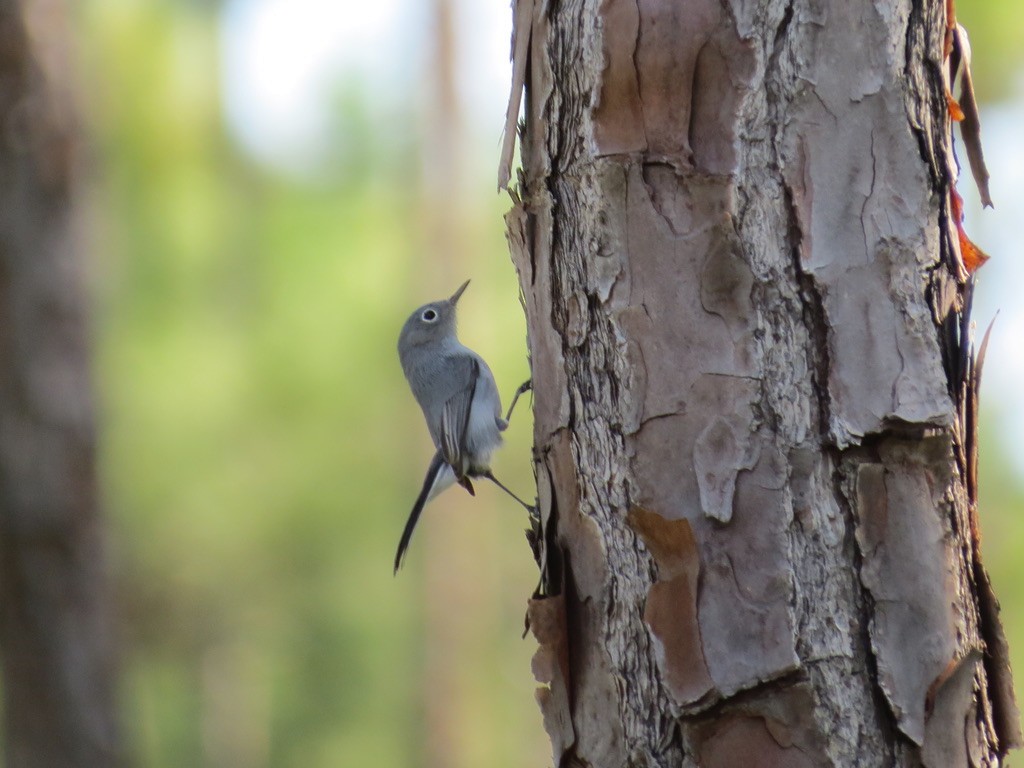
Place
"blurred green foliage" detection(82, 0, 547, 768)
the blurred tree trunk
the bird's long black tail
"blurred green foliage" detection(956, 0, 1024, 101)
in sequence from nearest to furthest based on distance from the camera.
Answer: the bird's long black tail
the blurred tree trunk
"blurred green foliage" detection(956, 0, 1024, 101)
"blurred green foliage" detection(82, 0, 547, 768)

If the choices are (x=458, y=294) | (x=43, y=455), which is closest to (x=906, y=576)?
(x=458, y=294)

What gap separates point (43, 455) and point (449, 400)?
149cm

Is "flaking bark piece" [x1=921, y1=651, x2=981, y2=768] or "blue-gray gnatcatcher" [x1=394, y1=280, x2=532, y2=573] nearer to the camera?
"flaking bark piece" [x1=921, y1=651, x2=981, y2=768]

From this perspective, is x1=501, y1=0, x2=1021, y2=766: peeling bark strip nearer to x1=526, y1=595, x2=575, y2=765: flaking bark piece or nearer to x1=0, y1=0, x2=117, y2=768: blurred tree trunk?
x1=526, y1=595, x2=575, y2=765: flaking bark piece

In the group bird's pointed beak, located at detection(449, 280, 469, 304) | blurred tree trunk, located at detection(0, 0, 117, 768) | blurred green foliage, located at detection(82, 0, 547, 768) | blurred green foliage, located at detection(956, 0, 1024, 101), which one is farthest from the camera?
blurred green foliage, located at detection(82, 0, 547, 768)

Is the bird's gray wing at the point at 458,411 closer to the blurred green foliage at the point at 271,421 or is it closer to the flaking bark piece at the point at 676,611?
the flaking bark piece at the point at 676,611

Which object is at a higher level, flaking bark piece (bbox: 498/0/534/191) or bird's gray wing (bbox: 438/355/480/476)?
flaking bark piece (bbox: 498/0/534/191)

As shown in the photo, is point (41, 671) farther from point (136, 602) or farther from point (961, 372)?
point (136, 602)

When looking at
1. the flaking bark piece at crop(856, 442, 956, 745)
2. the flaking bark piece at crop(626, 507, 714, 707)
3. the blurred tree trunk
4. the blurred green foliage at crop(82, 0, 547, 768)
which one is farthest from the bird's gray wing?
the blurred green foliage at crop(82, 0, 547, 768)

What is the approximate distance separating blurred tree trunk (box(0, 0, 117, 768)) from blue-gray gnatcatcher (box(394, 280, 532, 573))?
1.27m

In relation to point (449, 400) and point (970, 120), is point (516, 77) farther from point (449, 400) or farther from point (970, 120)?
point (449, 400)

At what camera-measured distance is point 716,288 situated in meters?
1.41

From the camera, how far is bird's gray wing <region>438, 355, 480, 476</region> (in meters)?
3.68

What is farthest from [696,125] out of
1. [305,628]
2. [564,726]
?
[305,628]
